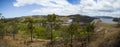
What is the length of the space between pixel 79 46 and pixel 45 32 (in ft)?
178

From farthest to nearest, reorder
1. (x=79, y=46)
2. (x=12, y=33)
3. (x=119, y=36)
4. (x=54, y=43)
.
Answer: (x=12, y=33), (x=54, y=43), (x=79, y=46), (x=119, y=36)

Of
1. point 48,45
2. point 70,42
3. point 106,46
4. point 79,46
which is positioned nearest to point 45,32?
point 48,45

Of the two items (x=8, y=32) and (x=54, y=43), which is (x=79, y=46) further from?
(x=8, y=32)

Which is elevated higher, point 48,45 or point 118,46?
point 118,46

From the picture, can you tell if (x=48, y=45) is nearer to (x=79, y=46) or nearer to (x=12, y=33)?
(x=79, y=46)

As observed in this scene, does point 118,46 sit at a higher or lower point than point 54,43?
higher

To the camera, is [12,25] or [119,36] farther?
[12,25]

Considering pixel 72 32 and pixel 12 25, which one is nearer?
pixel 72 32

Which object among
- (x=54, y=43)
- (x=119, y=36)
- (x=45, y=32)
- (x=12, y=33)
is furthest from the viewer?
(x=45, y=32)

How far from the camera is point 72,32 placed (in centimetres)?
7112

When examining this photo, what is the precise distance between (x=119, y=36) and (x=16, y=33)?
7058 centimetres

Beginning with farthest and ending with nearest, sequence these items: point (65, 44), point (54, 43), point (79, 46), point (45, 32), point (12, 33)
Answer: point (45, 32)
point (12, 33)
point (54, 43)
point (65, 44)
point (79, 46)

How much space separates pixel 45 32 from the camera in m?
116

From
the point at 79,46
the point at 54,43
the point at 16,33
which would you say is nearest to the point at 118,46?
the point at 79,46
